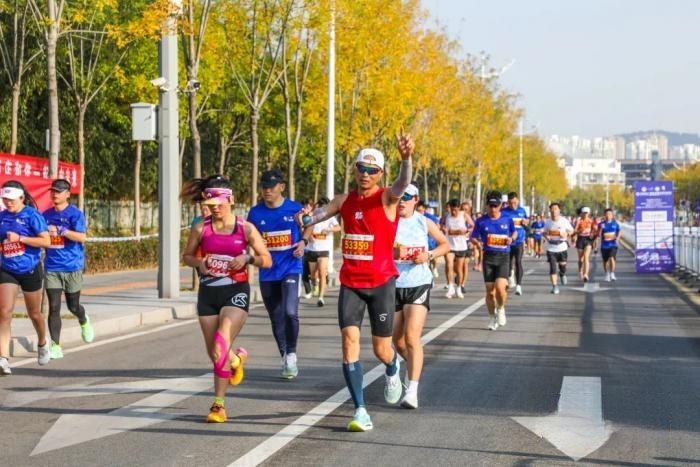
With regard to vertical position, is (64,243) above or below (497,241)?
above

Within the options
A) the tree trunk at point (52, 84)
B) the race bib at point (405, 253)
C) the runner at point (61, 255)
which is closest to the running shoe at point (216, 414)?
the race bib at point (405, 253)

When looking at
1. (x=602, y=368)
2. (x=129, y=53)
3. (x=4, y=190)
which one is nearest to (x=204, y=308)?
(x=4, y=190)

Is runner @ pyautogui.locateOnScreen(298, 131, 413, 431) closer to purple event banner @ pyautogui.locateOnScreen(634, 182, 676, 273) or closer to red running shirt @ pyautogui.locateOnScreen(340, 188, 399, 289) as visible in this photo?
red running shirt @ pyautogui.locateOnScreen(340, 188, 399, 289)

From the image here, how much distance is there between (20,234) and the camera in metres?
12.6

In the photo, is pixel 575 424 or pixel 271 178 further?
pixel 271 178

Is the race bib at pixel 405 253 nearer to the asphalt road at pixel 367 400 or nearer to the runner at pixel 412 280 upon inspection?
the runner at pixel 412 280

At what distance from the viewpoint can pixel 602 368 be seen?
41.6 feet

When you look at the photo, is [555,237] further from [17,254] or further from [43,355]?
[17,254]

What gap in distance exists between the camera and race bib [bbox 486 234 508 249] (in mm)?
18000

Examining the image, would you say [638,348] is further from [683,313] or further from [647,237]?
[647,237]

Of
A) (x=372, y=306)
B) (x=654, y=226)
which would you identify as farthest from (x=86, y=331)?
(x=654, y=226)

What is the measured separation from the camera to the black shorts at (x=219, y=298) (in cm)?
955

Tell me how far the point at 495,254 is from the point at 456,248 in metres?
7.36

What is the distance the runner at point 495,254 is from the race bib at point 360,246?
830 centimetres
